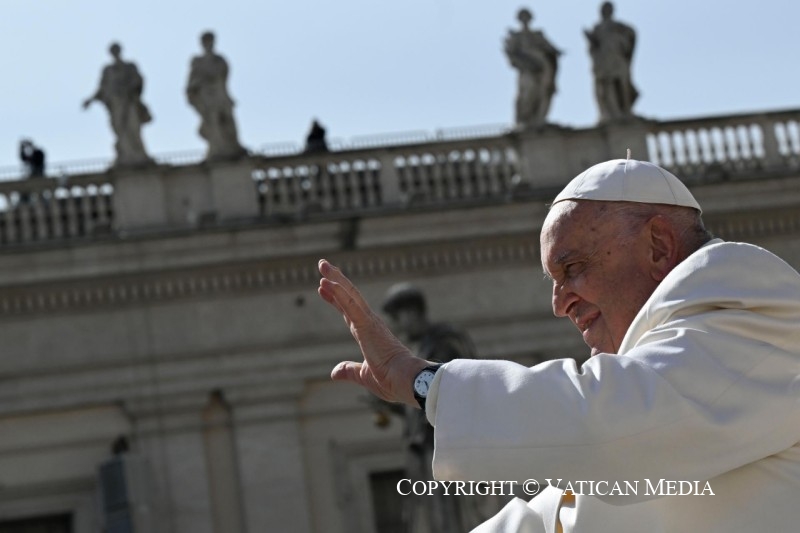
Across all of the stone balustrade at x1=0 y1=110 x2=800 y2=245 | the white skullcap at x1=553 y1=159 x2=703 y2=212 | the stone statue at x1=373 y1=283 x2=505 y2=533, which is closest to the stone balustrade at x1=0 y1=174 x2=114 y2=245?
the stone balustrade at x1=0 y1=110 x2=800 y2=245

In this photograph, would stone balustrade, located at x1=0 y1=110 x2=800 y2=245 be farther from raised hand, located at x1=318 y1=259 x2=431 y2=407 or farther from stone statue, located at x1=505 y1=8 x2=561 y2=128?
raised hand, located at x1=318 y1=259 x2=431 y2=407

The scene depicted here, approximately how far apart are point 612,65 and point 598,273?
17.4 m

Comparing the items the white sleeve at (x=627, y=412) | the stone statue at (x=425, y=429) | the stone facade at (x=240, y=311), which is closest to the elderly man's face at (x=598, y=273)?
the white sleeve at (x=627, y=412)

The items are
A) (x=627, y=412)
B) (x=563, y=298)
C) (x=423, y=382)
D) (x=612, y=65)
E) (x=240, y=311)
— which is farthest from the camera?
(x=612, y=65)

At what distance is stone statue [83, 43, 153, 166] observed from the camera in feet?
64.1

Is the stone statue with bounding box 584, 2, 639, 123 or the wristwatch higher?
the stone statue with bounding box 584, 2, 639, 123

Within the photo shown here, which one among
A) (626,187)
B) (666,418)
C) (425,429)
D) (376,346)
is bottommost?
(425,429)

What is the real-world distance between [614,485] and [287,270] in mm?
16413

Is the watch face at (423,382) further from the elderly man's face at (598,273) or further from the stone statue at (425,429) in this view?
the stone statue at (425,429)

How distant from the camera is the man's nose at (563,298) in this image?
132 inches

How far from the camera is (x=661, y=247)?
133 inches

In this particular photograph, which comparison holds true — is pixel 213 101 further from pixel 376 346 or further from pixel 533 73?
pixel 376 346

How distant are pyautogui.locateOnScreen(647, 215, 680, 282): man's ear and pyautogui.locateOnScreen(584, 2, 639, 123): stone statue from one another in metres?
16.9

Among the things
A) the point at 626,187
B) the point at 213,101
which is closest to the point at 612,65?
the point at 213,101
